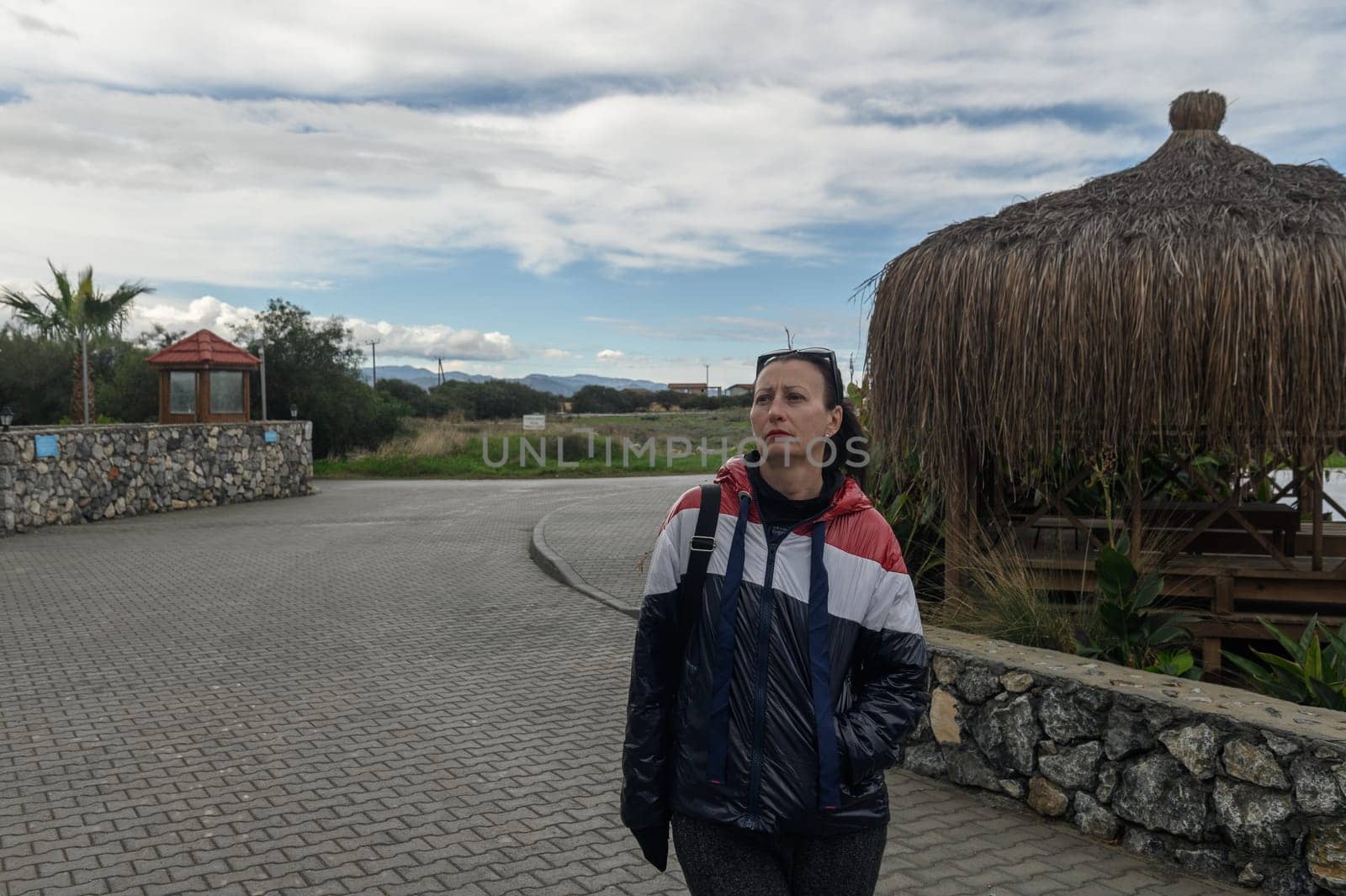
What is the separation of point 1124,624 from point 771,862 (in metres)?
3.98

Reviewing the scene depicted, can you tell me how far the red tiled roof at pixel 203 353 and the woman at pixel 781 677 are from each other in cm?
2218

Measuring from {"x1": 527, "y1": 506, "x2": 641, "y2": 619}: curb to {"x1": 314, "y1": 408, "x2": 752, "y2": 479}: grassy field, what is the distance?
551 inches

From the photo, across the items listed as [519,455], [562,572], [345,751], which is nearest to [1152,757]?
[345,751]

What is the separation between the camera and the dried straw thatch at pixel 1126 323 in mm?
5898

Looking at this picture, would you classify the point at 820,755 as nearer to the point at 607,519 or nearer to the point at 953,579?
the point at 953,579

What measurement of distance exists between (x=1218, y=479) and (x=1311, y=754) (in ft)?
19.2

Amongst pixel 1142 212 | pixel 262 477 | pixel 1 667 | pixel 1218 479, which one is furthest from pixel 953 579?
pixel 262 477

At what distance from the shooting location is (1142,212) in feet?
21.5

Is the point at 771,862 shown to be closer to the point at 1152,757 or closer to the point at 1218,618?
the point at 1152,757

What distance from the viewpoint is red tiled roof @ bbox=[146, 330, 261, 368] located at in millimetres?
22703

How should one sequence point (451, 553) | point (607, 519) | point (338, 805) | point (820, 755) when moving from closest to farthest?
1. point (820, 755)
2. point (338, 805)
3. point (451, 553)
4. point (607, 519)

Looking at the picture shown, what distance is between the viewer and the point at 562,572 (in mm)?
13039

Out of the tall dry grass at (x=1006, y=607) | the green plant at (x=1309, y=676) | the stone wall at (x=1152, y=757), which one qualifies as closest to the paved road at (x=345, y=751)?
the stone wall at (x=1152, y=757)

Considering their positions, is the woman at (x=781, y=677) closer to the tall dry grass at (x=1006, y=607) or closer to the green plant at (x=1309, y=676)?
the green plant at (x=1309, y=676)
